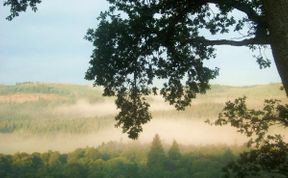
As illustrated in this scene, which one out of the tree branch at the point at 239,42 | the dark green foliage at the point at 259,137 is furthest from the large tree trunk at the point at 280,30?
the dark green foliage at the point at 259,137

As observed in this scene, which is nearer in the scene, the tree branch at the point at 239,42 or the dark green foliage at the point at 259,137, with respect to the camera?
the tree branch at the point at 239,42

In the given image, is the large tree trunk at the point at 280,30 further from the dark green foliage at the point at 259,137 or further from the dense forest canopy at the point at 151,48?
the dark green foliage at the point at 259,137

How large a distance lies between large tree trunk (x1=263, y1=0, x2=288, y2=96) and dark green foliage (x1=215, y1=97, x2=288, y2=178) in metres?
8.84

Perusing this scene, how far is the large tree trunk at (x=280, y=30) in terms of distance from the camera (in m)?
9.17

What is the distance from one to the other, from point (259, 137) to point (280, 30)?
10.9 metres

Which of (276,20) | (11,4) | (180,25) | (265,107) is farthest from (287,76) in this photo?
(265,107)

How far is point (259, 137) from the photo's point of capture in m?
19.4

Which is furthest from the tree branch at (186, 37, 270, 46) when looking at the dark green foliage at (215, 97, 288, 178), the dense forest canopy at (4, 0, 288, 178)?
the dark green foliage at (215, 97, 288, 178)

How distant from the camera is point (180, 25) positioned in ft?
45.6

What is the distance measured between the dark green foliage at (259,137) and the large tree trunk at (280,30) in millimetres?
8845

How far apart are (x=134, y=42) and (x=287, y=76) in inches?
232

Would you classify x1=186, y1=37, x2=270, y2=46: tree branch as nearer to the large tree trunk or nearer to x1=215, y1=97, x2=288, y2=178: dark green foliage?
the large tree trunk

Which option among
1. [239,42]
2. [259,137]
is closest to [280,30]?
[239,42]

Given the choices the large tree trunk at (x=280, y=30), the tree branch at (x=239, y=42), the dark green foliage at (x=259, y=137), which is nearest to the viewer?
the large tree trunk at (x=280, y=30)
